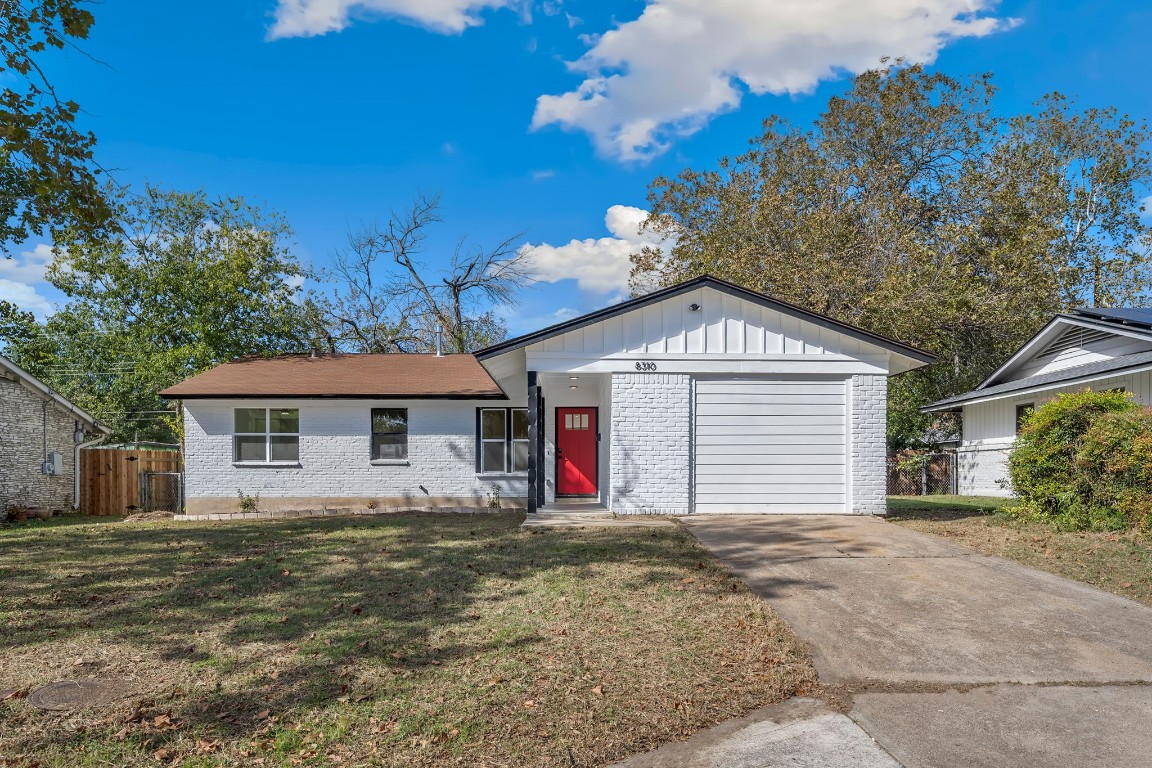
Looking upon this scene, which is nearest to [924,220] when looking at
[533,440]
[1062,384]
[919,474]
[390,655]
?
[919,474]

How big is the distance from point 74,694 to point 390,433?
11.9 metres

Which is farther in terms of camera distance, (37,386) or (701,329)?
(37,386)

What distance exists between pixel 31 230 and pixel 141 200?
1114 cm

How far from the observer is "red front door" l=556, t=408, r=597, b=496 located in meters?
15.9

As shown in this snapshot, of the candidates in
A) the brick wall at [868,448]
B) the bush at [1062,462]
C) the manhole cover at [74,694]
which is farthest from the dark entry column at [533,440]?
the manhole cover at [74,694]

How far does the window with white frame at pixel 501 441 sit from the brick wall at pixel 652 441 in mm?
4209

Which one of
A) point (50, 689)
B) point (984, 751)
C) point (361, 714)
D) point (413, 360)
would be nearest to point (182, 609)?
point (50, 689)

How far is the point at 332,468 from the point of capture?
52.9 feet

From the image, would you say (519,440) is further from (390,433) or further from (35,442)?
(35,442)

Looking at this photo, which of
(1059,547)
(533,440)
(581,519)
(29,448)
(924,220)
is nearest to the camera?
(1059,547)

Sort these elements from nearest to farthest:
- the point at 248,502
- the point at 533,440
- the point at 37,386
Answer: the point at 533,440 → the point at 248,502 → the point at 37,386

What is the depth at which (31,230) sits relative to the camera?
58.1 ft

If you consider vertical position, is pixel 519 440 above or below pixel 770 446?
below

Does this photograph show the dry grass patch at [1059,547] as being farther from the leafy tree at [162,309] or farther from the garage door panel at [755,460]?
the leafy tree at [162,309]
